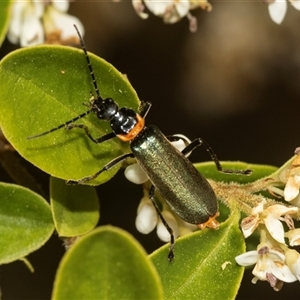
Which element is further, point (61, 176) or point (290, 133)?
point (290, 133)

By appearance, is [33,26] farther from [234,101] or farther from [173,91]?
[234,101]

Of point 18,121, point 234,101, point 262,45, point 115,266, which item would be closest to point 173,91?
point 234,101

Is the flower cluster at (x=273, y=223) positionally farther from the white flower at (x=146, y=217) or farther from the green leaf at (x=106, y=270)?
the green leaf at (x=106, y=270)

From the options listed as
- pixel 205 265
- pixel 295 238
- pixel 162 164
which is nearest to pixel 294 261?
pixel 295 238

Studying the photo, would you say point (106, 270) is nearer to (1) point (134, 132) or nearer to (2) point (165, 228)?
(2) point (165, 228)

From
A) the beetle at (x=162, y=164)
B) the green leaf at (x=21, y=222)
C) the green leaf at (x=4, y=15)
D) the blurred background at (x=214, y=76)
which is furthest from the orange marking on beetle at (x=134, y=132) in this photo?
the blurred background at (x=214, y=76)

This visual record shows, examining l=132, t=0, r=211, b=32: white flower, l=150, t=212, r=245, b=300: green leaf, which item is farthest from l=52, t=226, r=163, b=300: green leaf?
l=132, t=0, r=211, b=32: white flower
